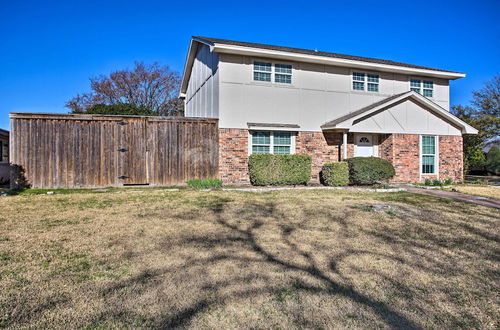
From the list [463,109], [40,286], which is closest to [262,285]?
[40,286]

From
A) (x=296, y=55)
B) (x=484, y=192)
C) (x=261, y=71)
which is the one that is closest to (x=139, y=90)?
(x=261, y=71)

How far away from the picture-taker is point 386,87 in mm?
15164

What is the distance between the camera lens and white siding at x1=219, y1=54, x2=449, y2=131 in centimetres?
1260

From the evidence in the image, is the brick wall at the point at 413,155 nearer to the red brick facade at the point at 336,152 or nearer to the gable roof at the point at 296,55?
the red brick facade at the point at 336,152

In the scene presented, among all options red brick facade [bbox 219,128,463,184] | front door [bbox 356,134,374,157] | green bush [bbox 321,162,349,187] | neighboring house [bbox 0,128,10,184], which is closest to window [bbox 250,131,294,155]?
red brick facade [bbox 219,128,463,184]

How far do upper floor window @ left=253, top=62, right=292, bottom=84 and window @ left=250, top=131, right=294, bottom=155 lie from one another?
2229 millimetres

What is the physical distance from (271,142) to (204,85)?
15.3 ft

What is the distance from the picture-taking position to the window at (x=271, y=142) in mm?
13000

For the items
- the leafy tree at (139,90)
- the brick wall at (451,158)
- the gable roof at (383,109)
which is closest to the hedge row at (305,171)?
the gable roof at (383,109)

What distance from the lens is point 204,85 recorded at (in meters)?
15.2

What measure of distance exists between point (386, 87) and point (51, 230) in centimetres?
1477

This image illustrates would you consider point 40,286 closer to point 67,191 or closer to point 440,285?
point 440,285

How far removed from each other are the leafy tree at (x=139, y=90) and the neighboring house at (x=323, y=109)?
17070 millimetres

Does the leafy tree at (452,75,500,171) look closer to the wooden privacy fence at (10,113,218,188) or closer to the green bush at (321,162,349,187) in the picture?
the green bush at (321,162,349,187)
